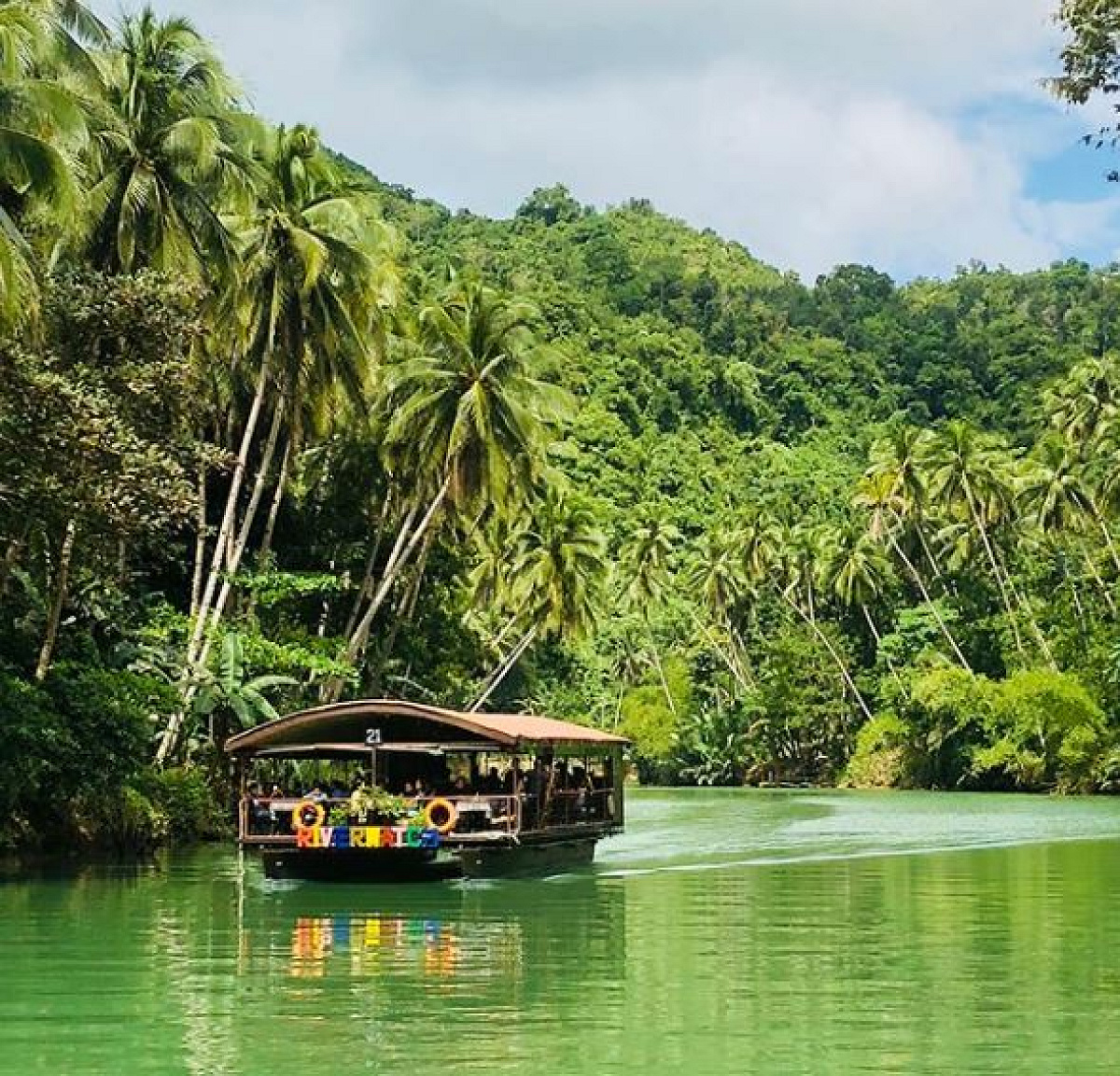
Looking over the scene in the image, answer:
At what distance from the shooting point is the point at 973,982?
1538 cm

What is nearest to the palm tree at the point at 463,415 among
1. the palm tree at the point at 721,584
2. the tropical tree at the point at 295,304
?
the tropical tree at the point at 295,304

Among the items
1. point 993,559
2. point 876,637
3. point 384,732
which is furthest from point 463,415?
point 876,637

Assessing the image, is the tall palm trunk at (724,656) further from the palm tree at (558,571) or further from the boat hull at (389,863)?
the boat hull at (389,863)

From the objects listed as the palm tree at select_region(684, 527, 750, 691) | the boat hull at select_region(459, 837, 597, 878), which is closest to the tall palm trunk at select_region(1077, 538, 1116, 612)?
the palm tree at select_region(684, 527, 750, 691)

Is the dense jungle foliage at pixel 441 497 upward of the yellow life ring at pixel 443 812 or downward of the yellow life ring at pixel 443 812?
upward

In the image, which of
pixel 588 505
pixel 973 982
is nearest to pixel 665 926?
pixel 973 982

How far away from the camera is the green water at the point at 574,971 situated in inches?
471

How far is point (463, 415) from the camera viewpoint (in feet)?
128

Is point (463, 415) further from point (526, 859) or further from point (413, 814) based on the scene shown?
point (413, 814)

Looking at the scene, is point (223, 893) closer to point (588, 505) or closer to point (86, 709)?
point (86, 709)

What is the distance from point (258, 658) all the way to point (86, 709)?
616 cm

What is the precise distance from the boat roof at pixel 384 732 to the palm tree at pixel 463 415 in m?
12.2

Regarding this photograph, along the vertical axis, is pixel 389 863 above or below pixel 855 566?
below

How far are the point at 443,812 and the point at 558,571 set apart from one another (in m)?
33.7
